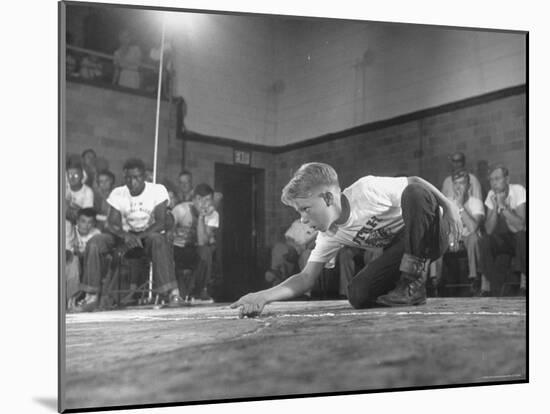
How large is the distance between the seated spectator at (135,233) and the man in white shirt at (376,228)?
64cm

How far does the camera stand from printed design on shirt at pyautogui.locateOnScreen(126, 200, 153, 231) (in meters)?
4.84

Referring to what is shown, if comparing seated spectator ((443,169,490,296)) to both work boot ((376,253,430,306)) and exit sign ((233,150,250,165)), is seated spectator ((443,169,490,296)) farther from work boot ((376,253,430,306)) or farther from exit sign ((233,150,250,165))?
exit sign ((233,150,250,165))

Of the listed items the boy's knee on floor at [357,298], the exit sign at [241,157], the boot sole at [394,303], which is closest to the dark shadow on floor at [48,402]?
the exit sign at [241,157]

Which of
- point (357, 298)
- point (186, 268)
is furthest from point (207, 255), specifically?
point (357, 298)

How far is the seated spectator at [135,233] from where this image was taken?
4.75 m

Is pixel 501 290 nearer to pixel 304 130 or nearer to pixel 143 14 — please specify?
pixel 304 130

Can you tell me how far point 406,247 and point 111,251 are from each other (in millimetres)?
2016

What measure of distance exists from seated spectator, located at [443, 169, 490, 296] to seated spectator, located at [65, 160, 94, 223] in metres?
2.56

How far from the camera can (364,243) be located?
5281 mm

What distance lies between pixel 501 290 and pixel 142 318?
103 inches

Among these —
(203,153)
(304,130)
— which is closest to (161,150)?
(203,153)

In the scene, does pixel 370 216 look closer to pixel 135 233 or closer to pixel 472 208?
pixel 472 208

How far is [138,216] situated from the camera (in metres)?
4.85

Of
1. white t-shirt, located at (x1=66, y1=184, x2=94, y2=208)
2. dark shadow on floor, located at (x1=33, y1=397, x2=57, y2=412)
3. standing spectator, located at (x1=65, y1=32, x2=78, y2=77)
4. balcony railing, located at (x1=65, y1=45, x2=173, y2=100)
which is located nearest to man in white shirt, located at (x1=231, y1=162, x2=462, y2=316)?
balcony railing, located at (x1=65, y1=45, x2=173, y2=100)
